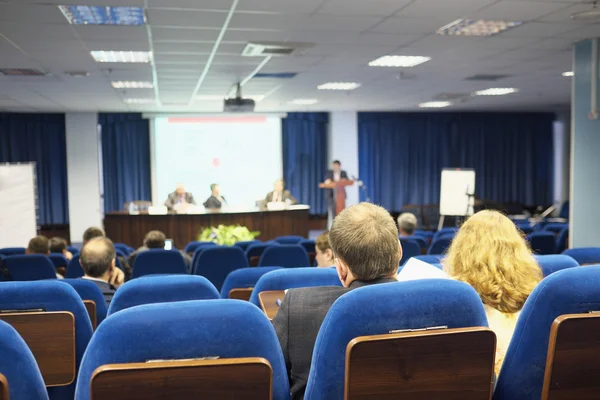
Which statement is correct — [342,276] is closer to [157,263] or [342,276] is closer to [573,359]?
[573,359]

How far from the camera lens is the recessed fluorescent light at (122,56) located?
6.73m

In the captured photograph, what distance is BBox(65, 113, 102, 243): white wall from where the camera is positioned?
13188 mm

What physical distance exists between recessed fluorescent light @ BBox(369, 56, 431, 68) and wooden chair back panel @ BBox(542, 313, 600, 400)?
632cm

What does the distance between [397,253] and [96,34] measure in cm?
505

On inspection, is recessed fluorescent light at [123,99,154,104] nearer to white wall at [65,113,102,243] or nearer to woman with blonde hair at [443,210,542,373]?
white wall at [65,113,102,243]

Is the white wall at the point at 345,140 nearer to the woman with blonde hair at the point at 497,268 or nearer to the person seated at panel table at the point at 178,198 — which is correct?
the person seated at panel table at the point at 178,198

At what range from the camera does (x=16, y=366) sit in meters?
1.24

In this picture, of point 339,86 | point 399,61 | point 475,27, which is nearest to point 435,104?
point 339,86

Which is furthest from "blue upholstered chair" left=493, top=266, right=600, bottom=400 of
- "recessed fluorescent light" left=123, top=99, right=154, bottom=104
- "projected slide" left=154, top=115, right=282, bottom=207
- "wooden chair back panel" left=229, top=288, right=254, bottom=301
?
"projected slide" left=154, top=115, right=282, bottom=207

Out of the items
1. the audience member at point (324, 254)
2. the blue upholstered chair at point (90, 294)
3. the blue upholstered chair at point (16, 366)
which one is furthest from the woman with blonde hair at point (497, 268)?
the audience member at point (324, 254)

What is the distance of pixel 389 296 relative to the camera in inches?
52.2

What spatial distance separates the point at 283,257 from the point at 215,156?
30.3 feet

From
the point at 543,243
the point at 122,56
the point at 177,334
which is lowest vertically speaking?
the point at 543,243

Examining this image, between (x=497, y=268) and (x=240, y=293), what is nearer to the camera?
(x=497, y=268)
